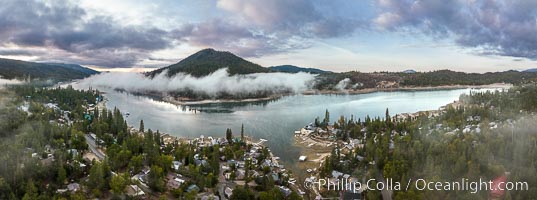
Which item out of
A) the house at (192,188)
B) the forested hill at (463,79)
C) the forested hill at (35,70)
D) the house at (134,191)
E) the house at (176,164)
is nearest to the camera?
the house at (134,191)

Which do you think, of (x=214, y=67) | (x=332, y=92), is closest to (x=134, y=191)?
(x=332, y=92)

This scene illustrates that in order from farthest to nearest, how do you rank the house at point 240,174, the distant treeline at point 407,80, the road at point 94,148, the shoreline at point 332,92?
the distant treeline at point 407,80, the shoreline at point 332,92, the road at point 94,148, the house at point 240,174

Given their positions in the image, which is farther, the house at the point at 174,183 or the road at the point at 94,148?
the road at the point at 94,148

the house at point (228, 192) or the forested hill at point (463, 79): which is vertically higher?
the forested hill at point (463, 79)

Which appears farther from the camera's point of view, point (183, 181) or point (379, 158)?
point (379, 158)

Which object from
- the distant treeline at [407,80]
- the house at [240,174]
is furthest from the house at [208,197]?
the distant treeline at [407,80]

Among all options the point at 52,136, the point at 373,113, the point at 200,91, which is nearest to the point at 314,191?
the point at 52,136

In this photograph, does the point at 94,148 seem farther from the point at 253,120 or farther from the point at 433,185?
the point at 433,185

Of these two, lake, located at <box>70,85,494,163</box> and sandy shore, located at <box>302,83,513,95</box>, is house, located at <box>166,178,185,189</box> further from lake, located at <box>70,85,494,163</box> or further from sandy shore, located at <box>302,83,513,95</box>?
sandy shore, located at <box>302,83,513,95</box>

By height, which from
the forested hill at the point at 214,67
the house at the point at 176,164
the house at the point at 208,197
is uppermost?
the forested hill at the point at 214,67

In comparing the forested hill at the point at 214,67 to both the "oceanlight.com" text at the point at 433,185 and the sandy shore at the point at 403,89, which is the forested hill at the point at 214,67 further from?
the "oceanlight.com" text at the point at 433,185

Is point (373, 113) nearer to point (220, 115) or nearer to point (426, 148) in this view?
point (220, 115)
